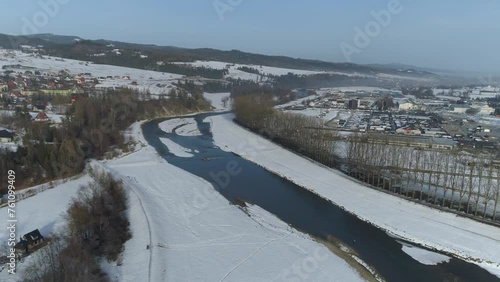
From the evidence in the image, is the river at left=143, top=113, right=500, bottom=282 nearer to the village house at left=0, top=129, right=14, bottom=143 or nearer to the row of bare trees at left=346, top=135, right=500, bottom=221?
the row of bare trees at left=346, top=135, right=500, bottom=221

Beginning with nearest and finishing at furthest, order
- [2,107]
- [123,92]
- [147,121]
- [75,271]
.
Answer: [75,271] < [2,107] < [147,121] < [123,92]

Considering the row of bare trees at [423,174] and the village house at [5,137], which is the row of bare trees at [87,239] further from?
the row of bare trees at [423,174]

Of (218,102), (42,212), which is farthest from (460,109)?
(42,212)

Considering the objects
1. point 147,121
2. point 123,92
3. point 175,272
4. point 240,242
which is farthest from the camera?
point 123,92

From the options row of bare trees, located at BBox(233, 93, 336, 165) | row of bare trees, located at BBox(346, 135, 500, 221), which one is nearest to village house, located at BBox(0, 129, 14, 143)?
row of bare trees, located at BBox(233, 93, 336, 165)

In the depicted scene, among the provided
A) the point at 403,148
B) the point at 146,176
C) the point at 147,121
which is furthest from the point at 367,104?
the point at 146,176

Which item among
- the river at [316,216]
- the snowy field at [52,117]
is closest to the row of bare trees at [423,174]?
the river at [316,216]

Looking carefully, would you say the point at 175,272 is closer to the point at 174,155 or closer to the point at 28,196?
the point at 28,196
